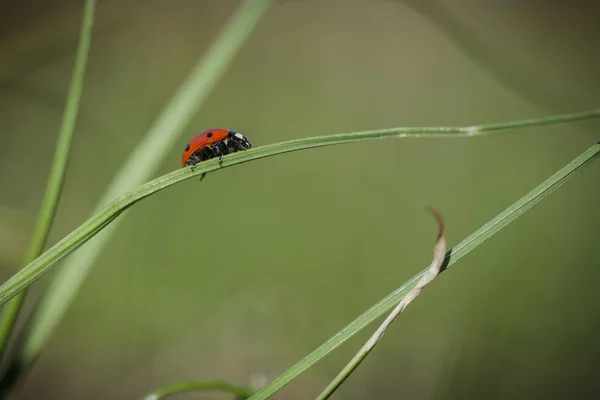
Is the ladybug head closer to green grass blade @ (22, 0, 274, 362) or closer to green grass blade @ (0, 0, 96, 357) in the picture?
green grass blade @ (22, 0, 274, 362)

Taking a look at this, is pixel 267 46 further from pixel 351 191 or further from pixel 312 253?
pixel 312 253

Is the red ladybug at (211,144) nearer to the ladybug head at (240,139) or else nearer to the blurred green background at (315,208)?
the ladybug head at (240,139)

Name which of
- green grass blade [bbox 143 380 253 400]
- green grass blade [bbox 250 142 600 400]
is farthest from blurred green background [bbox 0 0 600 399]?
green grass blade [bbox 250 142 600 400]

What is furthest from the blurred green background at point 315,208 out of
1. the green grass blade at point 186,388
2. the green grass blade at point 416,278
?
the green grass blade at point 416,278

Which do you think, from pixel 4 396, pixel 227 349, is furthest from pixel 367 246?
pixel 4 396

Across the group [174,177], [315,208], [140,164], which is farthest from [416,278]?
[315,208]
